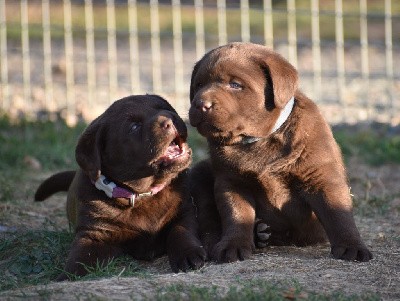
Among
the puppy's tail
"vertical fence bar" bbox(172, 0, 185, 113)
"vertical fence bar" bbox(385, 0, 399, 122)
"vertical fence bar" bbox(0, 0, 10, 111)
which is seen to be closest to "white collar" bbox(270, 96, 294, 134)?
the puppy's tail

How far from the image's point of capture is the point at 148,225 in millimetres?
5531

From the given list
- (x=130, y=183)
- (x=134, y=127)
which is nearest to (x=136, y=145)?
(x=134, y=127)

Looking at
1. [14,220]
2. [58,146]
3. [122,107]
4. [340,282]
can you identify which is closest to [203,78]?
[122,107]

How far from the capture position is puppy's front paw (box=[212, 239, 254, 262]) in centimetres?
520

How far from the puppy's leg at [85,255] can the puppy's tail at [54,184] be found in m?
1.18

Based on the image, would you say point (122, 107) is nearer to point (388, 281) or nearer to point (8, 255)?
point (8, 255)

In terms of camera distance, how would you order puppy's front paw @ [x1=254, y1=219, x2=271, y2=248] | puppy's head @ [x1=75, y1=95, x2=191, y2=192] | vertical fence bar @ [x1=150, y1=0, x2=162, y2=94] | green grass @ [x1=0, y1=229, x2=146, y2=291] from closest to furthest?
green grass @ [x1=0, y1=229, x2=146, y2=291] → puppy's head @ [x1=75, y1=95, x2=191, y2=192] → puppy's front paw @ [x1=254, y1=219, x2=271, y2=248] → vertical fence bar @ [x1=150, y1=0, x2=162, y2=94]

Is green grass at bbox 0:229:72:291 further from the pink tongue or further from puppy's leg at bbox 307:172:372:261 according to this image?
puppy's leg at bbox 307:172:372:261

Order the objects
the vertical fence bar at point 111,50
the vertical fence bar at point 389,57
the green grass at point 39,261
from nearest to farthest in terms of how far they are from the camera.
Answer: the green grass at point 39,261 < the vertical fence bar at point 389,57 < the vertical fence bar at point 111,50

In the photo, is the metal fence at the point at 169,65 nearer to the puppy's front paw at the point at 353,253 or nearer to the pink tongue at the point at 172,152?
the pink tongue at the point at 172,152

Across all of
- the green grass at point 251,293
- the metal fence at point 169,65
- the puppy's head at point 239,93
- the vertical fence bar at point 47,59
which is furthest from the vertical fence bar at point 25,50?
the green grass at point 251,293

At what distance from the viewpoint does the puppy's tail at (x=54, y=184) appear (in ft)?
21.6

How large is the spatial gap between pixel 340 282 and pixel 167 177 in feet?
3.95

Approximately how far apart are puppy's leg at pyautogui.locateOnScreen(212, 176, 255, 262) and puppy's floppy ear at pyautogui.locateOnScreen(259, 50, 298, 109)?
530mm
